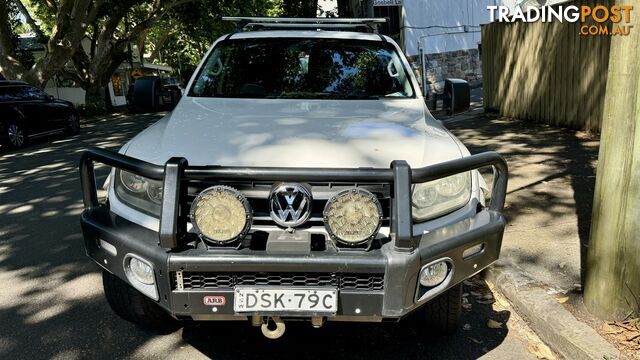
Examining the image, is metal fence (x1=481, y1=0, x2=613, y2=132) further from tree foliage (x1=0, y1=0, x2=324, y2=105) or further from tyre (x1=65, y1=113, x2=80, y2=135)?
tree foliage (x1=0, y1=0, x2=324, y2=105)

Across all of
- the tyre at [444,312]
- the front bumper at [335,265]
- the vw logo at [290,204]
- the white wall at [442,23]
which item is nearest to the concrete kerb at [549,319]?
the tyre at [444,312]

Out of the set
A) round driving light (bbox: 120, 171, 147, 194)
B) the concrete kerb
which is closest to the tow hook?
round driving light (bbox: 120, 171, 147, 194)

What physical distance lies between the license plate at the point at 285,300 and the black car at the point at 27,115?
11640mm

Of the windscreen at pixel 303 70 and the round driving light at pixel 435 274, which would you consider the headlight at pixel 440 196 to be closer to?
the round driving light at pixel 435 274

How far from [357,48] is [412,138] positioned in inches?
64.3

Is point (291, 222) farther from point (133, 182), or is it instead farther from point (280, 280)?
point (133, 182)

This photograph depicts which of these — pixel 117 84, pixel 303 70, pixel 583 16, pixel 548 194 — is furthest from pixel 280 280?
pixel 117 84

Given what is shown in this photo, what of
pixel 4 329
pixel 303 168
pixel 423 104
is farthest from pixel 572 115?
pixel 4 329

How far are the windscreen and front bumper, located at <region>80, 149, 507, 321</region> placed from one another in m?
1.58

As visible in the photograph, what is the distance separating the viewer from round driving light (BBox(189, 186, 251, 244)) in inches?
90.5

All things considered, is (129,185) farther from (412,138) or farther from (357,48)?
(357,48)

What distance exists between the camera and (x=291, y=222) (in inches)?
94.3

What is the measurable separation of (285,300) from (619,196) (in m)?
1.89

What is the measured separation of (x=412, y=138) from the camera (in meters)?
2.91
